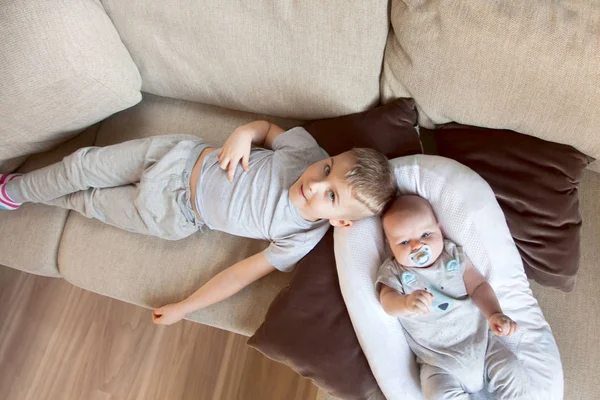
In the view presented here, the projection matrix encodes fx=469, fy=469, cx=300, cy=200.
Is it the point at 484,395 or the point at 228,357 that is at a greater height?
the point at 484,395

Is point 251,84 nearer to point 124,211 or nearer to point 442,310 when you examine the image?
point 124,211

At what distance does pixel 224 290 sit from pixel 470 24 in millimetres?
890

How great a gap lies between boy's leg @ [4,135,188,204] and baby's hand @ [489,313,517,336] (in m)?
0.94

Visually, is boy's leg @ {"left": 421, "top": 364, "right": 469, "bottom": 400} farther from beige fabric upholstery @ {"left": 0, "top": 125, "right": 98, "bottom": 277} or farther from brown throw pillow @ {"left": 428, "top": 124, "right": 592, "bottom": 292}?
beige fabric upholstery @ {"left": 0, "top": 125, "right": 98, "bottom": 277}

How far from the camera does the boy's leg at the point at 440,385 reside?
1.03 meters

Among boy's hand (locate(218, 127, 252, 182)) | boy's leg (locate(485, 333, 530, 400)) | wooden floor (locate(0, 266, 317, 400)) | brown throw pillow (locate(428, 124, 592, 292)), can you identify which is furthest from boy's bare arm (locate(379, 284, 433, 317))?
wooden floor (locate(0, 266, 317, 400))

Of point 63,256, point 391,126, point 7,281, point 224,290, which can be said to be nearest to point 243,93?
point 391,126

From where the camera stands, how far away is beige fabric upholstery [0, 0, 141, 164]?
113 cm

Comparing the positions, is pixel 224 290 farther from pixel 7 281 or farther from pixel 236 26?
pixel 7 281

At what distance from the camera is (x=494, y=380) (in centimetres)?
106

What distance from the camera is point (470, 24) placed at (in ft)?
3.57

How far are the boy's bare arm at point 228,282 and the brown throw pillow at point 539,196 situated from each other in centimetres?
63

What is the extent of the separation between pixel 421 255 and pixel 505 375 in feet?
1.08

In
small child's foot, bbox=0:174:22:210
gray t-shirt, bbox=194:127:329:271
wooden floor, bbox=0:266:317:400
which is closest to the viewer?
gray t-shirt, bbox=194:127:329:271
